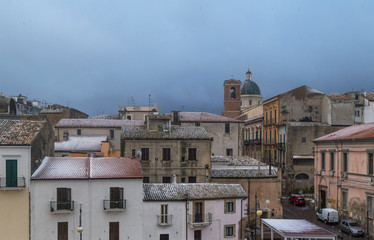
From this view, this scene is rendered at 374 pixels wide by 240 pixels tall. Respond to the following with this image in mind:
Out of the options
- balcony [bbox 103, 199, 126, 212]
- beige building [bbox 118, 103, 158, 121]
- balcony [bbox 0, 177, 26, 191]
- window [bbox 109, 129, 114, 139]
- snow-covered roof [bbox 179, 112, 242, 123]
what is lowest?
balcony [bbox 103, 199, 126, 212]

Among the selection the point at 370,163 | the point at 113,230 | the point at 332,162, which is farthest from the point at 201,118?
the point at 113,230

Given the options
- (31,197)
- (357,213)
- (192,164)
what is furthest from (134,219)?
(357,213)

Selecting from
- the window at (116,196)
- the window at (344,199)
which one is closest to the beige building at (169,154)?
the window at (116,196)

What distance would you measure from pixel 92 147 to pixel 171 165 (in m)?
16.1

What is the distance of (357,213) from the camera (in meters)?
32.6

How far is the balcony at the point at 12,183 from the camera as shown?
25778 millimetres

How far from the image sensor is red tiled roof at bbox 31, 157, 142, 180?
27.4 meters

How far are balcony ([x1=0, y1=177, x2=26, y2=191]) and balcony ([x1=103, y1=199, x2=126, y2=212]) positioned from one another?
224 inches

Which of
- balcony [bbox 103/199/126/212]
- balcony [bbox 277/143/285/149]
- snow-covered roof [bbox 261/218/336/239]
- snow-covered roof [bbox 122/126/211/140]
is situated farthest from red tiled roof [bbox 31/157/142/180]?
balcony [bbox 277/143/285/149]

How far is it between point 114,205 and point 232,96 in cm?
5918

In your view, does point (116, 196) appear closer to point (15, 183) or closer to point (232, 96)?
point (15, 183)

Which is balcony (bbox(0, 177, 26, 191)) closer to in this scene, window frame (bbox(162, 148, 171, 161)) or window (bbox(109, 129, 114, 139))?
window frame (bbox(162, 148, 171, 161))

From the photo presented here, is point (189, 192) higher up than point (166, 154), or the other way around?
point (166, 154)

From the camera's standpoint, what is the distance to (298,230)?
2478 centimetres
